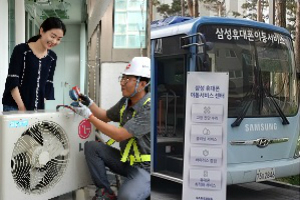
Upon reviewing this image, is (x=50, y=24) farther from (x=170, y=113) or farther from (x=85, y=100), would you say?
(x=170, y=113)

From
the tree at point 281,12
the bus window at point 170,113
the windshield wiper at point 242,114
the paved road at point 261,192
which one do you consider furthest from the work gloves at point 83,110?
the paved road at point 261,192

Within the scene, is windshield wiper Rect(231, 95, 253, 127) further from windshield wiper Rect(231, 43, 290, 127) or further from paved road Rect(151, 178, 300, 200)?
paved road Rect(151, 178, 300, 200)

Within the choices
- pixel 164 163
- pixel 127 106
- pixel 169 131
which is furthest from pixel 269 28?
pixel 127 106

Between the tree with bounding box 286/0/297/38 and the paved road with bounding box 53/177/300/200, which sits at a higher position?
the tree with bounding box 286/0/297/38

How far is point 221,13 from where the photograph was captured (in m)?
2.16

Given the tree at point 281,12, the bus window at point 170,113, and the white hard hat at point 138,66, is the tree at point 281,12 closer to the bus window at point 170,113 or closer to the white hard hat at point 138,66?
the bus window at point 170,113

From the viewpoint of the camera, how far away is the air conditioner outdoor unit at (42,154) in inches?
51.6

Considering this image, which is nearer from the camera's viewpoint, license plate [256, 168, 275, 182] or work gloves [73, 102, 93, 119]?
work gloves [73, 102, 93, 119]

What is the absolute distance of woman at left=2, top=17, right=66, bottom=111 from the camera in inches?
55.1

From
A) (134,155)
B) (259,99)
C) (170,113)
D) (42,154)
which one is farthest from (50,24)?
(259,99)

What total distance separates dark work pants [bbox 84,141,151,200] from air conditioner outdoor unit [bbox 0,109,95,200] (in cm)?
4

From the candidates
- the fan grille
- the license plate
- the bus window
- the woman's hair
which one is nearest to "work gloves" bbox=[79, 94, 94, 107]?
the fan grille

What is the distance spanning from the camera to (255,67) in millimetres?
2447

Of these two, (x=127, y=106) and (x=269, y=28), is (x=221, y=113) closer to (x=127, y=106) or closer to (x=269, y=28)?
(x=127, y=106)
